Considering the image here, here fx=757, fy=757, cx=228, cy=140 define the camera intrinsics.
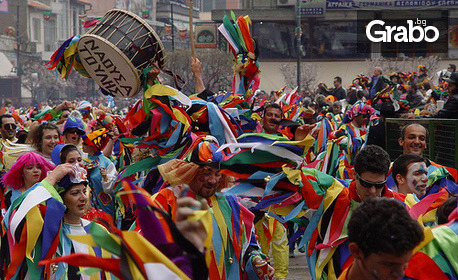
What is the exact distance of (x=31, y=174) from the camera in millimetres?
6371

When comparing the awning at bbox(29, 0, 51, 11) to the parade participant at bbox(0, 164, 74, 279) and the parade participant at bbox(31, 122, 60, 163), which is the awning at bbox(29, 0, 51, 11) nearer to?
the parade participant at bbox(31, 122, 60, 163)

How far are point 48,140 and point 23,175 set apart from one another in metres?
1.65

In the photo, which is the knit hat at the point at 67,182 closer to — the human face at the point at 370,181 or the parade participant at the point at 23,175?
the parade participant at the point at 23,175

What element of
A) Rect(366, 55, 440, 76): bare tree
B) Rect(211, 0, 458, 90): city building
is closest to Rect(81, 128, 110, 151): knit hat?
Rect(366, 55, 440, 76): bare tree

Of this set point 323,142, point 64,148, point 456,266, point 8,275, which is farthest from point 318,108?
point 456,266

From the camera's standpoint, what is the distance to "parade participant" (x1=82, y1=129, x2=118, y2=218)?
25.6 ft

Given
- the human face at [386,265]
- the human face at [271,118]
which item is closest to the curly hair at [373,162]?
the human face at [386,265]

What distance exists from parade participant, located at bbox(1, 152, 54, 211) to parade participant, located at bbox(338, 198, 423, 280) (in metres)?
4.10

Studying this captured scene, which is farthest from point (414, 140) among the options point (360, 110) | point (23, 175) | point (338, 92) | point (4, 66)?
point (4, 66)

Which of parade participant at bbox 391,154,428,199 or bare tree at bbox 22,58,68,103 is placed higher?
bare tree at bbox 22,58,68,103

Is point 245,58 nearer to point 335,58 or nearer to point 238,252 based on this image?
point 238,252

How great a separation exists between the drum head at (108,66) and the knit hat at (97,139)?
206 centimetres

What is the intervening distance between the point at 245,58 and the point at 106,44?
355 centimetres

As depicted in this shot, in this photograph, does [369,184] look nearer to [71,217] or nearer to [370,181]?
[370,181]
